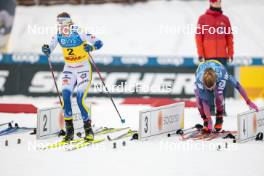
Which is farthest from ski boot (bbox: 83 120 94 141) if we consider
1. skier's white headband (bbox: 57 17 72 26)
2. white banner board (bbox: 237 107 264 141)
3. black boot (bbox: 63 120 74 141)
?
white banner board (bbox: 237 107 264 141)

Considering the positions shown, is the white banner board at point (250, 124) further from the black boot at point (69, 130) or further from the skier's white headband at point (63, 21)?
the skier's white headband at point (63, 21)

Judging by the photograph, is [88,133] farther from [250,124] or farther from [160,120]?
[250,124]

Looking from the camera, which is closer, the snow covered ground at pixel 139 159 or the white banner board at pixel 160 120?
the snow covered ground at pixel 139 159

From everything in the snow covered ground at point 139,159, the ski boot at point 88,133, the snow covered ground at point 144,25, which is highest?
the snow covered ground at point 144,25

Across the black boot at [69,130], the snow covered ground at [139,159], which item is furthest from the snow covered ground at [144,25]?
the snow covered ground at [139,159]

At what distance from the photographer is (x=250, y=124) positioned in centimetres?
1068

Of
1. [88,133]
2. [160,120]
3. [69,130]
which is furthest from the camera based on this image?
[160,120]

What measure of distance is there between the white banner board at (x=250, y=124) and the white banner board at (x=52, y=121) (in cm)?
265

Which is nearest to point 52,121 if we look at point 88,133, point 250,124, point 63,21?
point 88,133

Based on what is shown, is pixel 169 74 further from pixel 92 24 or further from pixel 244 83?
pixel 92 24

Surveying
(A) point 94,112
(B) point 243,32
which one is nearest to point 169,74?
(A) point 94,112

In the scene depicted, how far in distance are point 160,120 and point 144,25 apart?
13.5 m

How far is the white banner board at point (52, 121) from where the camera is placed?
10836mm

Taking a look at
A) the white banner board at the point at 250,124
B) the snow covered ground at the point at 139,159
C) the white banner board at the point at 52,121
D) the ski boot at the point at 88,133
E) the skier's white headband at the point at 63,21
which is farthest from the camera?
the white banner board at the point at 52,121
